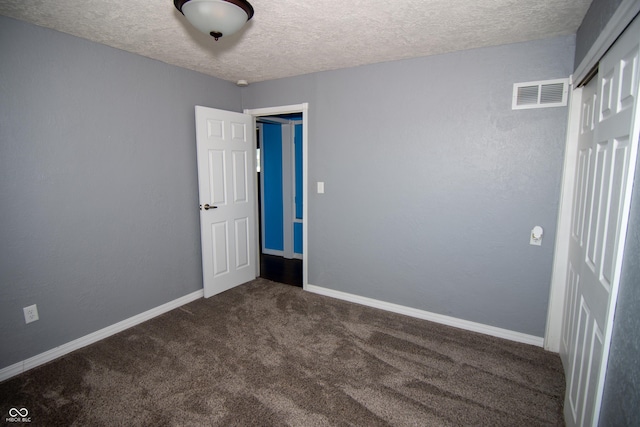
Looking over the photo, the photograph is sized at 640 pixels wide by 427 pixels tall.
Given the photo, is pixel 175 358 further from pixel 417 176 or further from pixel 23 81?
pixel 417 176

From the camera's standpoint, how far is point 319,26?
2.18 m

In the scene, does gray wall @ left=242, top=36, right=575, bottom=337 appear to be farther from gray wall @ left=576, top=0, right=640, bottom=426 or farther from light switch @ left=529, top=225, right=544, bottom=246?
gray wall @ left=576, top=0, right=640, bottom=426

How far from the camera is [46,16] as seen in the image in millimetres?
2061

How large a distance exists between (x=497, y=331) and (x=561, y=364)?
0.48m

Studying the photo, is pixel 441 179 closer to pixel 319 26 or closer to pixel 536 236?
pixel 536 236

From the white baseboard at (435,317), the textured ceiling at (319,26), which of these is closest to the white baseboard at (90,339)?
the white baseboard at (435,317)

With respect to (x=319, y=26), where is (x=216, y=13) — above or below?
below

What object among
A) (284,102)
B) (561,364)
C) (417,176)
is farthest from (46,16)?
(561,364)

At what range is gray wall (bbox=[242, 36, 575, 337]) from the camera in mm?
2480

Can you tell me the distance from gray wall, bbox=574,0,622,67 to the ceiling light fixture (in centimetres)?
178

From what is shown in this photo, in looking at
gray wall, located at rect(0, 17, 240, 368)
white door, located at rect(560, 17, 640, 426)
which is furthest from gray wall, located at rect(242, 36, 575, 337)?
gray wall, located at rect(0, 17, 240, 368)

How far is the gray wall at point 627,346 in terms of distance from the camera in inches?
40.2

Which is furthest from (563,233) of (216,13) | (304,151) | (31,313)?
(31,313)

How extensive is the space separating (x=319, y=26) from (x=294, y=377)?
2459 mm
